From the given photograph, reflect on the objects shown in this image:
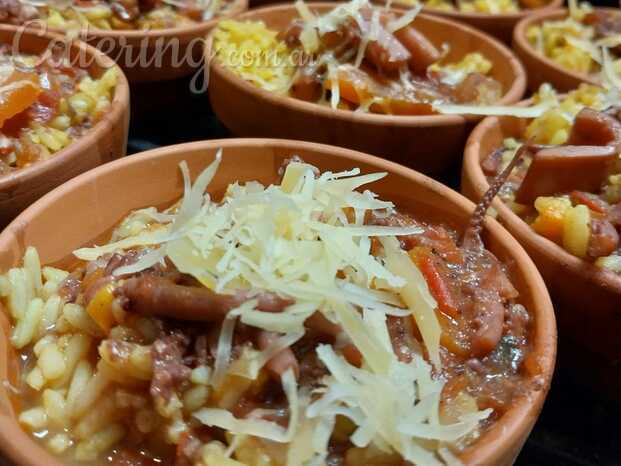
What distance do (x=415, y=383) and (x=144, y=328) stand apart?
1.14ft

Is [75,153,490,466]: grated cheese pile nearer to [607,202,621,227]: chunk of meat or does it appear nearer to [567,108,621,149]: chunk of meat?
[607,202,621,227]: chunk of meat

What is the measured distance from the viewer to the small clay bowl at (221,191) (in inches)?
32.1

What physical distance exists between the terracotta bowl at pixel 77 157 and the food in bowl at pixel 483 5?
1.09 m

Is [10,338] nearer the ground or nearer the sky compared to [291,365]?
nearer the ground

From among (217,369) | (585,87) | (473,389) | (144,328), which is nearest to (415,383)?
(473,389)

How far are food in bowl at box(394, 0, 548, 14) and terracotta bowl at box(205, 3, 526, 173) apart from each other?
27.7 inches

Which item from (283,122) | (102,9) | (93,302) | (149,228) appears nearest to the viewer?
(93,302)

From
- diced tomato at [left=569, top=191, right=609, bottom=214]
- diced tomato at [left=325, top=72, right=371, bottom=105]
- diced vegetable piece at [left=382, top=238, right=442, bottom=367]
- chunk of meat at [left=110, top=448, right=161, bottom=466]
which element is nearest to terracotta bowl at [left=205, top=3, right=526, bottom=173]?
diced tomato at [left=325, top=72, right=371, bottom=105]

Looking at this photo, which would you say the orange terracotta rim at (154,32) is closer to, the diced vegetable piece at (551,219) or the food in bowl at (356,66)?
the food in bowl at (356,66)

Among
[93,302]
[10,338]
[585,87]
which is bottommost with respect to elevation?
[10,338]

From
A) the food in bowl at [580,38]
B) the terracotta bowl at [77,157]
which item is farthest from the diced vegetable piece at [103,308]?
the food in bowl at [580,38]

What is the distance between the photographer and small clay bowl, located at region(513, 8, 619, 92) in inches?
71.2

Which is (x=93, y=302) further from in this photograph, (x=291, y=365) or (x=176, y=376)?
(x=291, y=365)

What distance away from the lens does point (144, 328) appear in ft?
2.86
